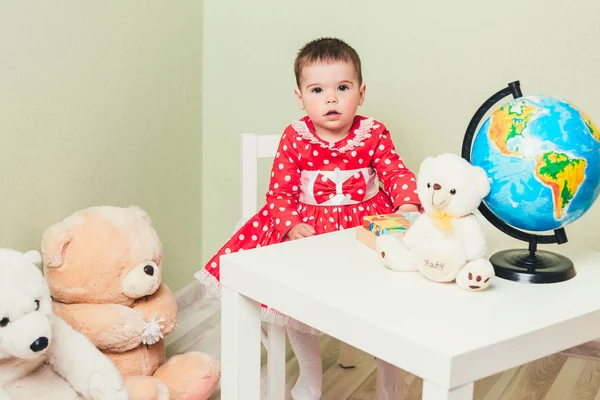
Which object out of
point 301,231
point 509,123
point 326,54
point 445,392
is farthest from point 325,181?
point 445,392

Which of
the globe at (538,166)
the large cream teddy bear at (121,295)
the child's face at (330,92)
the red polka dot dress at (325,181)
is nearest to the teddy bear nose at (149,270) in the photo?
the large cream teddy bear at (121,295)

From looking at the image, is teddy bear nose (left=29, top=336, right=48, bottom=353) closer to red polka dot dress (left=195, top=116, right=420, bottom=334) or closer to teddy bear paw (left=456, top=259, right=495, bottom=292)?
red polka dot dress (left=195, top=116, right=420, bottom=334)

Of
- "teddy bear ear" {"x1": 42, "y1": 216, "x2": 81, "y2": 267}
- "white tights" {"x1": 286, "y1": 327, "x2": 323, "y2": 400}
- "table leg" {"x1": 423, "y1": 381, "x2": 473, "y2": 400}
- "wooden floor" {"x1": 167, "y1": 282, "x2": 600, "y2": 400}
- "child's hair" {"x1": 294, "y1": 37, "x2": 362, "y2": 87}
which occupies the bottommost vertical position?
"wooden floor" {"x1": 167, "y1": 282, "x2": 600, "y2": 400}

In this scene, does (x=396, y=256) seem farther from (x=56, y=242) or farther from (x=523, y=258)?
(x=56, y=242)

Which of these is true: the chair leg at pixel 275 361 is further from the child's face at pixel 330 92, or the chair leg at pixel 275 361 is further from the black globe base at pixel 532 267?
the black globe base at pixel 532 267

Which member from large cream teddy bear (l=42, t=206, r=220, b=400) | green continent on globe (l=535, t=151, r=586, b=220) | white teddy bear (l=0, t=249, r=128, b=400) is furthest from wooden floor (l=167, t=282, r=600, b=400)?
green continent on globe (l=535, t=151, r=586, b=220)

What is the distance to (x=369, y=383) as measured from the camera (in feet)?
5.59

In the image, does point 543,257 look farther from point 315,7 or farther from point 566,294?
point 315,7

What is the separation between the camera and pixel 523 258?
3.35ft

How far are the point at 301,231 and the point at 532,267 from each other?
0.52m

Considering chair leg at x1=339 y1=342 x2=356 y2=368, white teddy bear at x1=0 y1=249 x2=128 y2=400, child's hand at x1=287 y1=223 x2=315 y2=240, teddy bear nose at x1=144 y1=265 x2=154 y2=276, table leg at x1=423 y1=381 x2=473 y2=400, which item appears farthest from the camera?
chair leg at x1=339 y1=342 x2=356 y2=368

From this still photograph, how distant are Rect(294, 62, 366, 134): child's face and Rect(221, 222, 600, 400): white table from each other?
1.27 feet

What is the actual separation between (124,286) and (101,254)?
0.27 feet

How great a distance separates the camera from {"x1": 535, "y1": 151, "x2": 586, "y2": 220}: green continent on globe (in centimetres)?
92
